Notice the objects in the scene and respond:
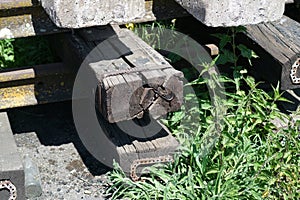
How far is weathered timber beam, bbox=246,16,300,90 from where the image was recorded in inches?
150

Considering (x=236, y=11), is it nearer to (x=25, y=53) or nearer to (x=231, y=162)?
(x=231, y=162)

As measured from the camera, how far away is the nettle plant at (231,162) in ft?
11.5

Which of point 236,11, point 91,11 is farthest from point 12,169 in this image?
point 236,11

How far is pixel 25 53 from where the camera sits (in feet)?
16.0

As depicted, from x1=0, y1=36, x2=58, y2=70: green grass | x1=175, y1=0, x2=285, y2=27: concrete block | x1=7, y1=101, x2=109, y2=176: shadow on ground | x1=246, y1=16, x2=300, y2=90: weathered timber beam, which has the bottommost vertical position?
x1=7, y1=101, x2=109, y2=176: shadow on ground

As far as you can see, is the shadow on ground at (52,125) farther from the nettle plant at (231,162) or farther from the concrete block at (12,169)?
the concrete block at (12,169)

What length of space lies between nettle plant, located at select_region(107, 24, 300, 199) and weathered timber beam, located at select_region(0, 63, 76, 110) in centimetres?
65

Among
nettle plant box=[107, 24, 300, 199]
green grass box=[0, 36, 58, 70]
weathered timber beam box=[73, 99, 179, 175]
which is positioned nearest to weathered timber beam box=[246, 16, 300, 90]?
nettle plant box=[107, 24, 300, 199]

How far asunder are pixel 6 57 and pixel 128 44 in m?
1.33

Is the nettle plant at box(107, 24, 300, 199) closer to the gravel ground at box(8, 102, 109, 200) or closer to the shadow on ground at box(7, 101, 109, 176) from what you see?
Answer: the gravel ground at box(8, 102, 109, 200)

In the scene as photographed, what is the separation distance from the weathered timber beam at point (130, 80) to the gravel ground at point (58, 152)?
0.57 m

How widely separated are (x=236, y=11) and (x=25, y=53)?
2100mm

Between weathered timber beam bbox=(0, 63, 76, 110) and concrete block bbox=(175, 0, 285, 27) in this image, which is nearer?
concrete block bbox=(175, 0, 285, 27)

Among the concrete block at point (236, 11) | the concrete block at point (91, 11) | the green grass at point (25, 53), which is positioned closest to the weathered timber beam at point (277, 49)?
the concrete block at point (236, 11)
